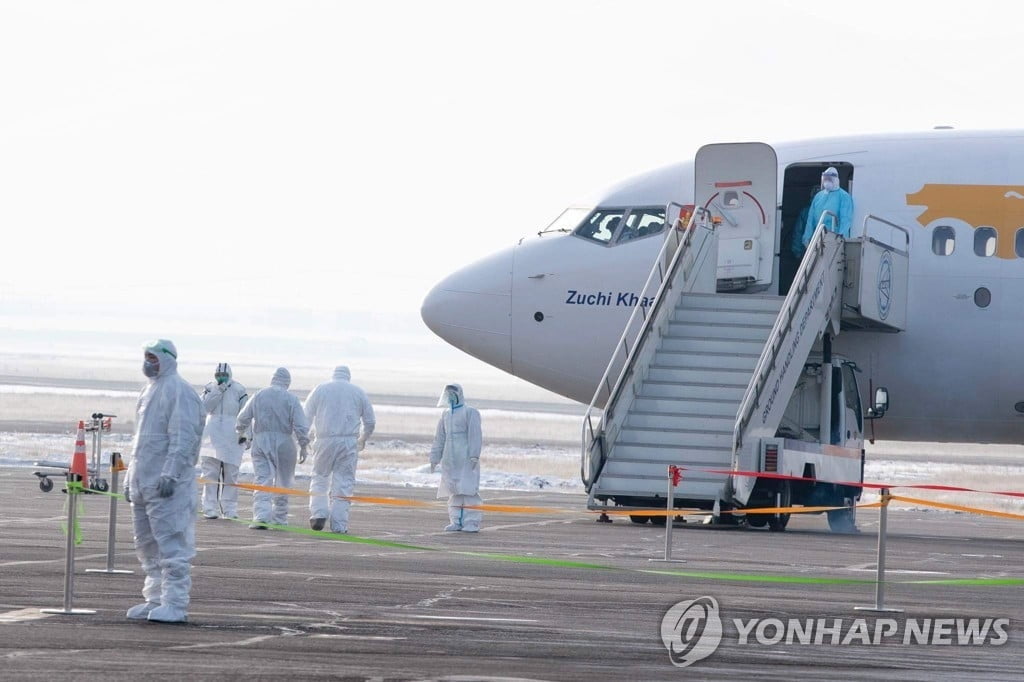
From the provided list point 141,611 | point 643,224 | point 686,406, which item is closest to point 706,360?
point 686,406

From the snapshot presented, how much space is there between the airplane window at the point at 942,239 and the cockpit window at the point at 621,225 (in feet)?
12.7

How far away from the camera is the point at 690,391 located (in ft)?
73.0

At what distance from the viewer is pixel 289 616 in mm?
11656

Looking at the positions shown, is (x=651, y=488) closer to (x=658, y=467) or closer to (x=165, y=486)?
(x=658, y=467)

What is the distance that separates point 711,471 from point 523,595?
20.3 feet

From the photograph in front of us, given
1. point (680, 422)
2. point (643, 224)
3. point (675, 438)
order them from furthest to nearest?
point (643, 224) < point (680, 422) < point (675, 438)

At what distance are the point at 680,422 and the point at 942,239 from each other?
488 centimetres

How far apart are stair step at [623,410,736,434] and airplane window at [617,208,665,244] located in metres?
3.23

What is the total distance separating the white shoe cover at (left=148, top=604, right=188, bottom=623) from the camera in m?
11.1

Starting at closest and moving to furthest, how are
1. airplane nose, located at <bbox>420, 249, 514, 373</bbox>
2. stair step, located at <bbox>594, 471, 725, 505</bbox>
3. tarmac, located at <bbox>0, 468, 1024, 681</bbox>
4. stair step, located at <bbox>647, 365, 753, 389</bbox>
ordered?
tarmac, located at <bbox>0, 468, 1024, 681</bbox> → stair step, located at <bbox>594, 471, 725, 505</bbox> → stair step, located at <bbox>647, 365, 753, 389</bbox> → airplane nose, located at <bbox>420, 249, 514, 373</bbox>

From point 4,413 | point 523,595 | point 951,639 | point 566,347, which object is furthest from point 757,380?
point 4,413

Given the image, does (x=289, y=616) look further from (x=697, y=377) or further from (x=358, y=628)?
(x=697, y=377)

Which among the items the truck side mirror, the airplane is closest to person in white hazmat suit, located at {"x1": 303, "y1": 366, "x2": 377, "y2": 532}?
the airplane

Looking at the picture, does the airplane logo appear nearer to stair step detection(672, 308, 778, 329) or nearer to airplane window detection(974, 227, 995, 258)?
airplane window detection(974, 227, 995, 258)
